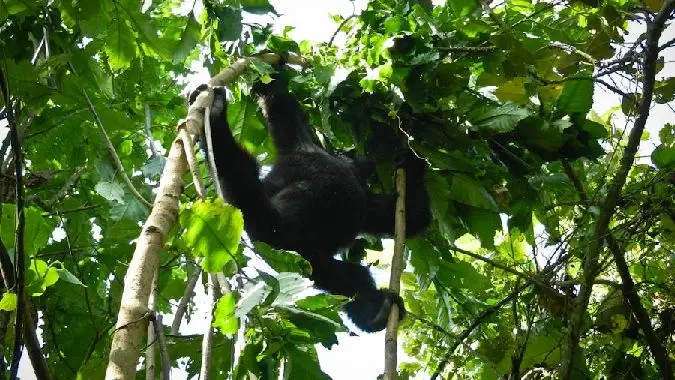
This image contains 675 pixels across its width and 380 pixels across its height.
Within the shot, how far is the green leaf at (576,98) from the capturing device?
398 cm

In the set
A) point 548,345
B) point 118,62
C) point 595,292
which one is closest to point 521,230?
point 548,345

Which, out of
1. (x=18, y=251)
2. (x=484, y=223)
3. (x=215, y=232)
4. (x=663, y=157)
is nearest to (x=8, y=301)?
(x=18, y=251)

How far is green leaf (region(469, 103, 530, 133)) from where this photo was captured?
399 cm

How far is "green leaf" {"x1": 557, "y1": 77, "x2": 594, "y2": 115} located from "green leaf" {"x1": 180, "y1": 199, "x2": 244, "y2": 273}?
2730 mm

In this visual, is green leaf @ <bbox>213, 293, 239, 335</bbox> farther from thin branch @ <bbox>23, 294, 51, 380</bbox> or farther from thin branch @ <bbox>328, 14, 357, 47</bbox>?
thin branch @ <bbox>328, 14, 357, 47</bbox>

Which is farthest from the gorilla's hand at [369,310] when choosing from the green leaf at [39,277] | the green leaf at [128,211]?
the green leaf at [39,277]

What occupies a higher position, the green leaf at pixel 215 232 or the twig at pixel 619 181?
the twig at pixel 619 181

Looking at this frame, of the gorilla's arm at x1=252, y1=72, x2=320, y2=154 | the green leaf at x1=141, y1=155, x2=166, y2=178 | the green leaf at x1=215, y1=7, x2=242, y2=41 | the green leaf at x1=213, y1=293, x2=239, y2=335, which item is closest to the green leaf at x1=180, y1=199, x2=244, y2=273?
the green leaf at x1=213, y1=293, x2=239, y2=335

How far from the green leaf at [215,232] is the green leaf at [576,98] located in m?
2.73

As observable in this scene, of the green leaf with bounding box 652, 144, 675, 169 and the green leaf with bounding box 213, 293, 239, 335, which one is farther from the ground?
the green leaf with bounding box 652, 144, 675, 169

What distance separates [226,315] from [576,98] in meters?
2.92

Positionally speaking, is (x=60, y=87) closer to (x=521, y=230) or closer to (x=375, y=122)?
(x=375, y=122)

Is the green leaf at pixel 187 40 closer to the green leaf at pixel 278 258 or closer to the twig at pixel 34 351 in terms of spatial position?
the green leaf at pixel 278 258

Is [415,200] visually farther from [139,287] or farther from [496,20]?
[139,287]
